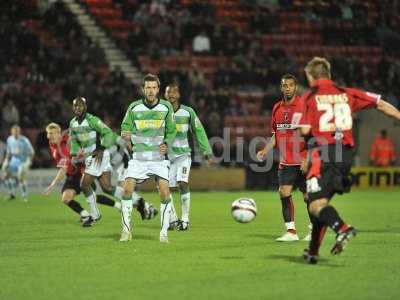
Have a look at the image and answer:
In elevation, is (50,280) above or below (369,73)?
below

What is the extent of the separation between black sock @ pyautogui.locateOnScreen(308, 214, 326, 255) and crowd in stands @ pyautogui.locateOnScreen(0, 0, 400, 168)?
1796cm

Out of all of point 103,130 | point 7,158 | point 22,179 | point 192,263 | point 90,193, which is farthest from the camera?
point 22,179

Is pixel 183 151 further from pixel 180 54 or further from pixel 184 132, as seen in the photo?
pixel 180 54

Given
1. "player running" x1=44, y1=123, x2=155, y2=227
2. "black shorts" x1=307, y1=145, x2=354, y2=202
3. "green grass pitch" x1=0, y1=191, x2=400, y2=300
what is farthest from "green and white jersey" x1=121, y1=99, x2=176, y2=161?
"player running" x1=44, y1=123, x2=155, y2=227

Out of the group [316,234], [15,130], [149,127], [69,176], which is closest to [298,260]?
[316,234]

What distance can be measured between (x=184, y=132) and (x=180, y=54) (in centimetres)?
1730

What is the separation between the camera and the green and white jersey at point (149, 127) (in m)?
12.5

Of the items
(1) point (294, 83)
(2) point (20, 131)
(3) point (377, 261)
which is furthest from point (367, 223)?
(2) point (20, 131)

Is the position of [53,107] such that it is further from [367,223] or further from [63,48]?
[367,223]

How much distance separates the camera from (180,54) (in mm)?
32188

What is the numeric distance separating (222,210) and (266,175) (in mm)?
9410

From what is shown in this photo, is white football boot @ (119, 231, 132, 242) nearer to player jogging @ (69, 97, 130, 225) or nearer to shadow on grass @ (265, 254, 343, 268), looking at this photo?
shadow on grass @ (265, 254, 343, 268)

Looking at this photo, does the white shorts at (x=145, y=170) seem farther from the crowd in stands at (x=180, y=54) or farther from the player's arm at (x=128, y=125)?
the crowd in stands at (x=180, y=54)

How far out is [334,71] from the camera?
106 feet
